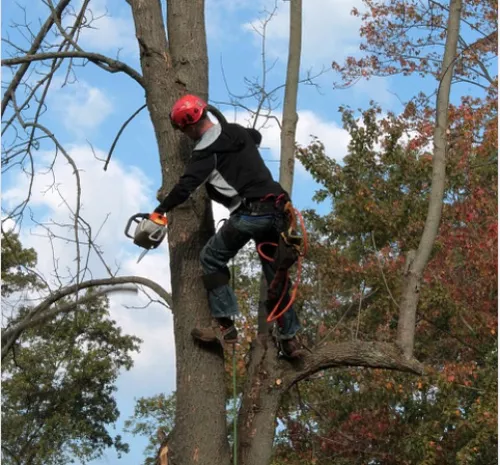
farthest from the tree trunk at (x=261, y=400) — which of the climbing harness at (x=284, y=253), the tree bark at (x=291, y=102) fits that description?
the tree bark at (x=291, y=102)

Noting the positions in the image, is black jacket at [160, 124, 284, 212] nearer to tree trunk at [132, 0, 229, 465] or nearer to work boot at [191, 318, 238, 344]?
tree trunk at [132, 0, 229, 465]

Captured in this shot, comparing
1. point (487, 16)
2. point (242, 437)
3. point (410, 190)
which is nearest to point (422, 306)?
point (410, 190)

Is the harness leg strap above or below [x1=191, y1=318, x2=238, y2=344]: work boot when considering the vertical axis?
above

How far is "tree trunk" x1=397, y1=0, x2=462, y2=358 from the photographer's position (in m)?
5.07

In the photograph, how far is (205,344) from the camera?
4.59m

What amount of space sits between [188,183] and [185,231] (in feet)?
1.41

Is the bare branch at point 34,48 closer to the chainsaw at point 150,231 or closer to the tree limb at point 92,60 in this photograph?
the tree limb at point 92,60

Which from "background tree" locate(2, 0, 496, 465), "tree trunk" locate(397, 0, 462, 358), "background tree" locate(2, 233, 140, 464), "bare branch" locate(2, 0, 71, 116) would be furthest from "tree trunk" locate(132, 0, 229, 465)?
"background tree" locate(2, 233, 140, 464)

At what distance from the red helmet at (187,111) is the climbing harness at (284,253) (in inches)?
23.7

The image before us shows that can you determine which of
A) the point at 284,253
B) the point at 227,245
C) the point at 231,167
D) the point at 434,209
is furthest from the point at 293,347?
the point at 434,209

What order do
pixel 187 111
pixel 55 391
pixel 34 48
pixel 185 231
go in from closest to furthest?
pixel 187 111, pixel 185 231, pixel 34 48, pixel 55 391

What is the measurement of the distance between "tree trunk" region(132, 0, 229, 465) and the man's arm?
1.13 feet

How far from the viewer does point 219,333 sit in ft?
14.9

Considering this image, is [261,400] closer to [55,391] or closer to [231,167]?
[231,167]
